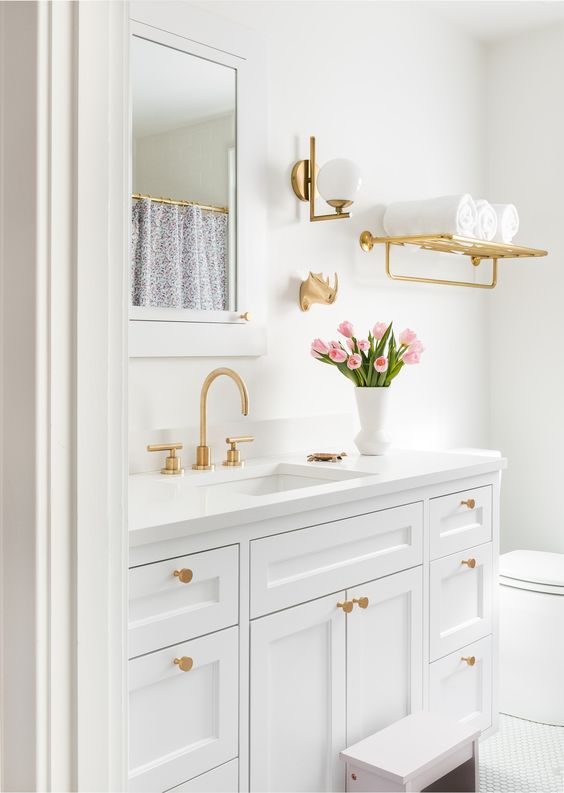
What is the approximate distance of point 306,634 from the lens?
5.65 ft

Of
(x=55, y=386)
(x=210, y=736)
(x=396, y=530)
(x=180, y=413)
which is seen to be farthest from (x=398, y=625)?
(x=55, y=386)

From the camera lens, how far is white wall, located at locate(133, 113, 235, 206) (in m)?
2.03

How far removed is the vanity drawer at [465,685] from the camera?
213 centimetres

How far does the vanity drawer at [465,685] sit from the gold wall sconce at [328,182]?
4.13 feet

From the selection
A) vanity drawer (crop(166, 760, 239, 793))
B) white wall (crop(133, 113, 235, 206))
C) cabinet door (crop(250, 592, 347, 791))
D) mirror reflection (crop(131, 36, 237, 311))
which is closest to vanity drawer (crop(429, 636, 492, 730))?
cabinet door (crop(250, 592, 347, 791))

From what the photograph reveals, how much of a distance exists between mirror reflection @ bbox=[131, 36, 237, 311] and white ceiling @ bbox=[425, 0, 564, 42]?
46.8 inches

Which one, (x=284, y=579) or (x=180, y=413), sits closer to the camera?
(x=284, y=579)

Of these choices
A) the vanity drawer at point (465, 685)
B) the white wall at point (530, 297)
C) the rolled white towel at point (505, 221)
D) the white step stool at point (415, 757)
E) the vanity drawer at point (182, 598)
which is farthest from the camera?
the white wall at point (530, 297)

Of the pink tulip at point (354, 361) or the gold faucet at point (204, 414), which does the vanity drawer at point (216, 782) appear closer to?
the gold faucet at point (204, 414)

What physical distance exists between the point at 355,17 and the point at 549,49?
0.91 m

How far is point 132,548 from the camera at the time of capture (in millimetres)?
1367

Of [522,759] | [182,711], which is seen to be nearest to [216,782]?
[182,711]

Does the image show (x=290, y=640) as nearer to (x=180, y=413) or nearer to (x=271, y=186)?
(x=180, y=413)

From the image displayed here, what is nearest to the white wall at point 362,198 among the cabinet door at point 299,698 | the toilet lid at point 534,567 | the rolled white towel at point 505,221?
the rolled white towel at point 505,221
